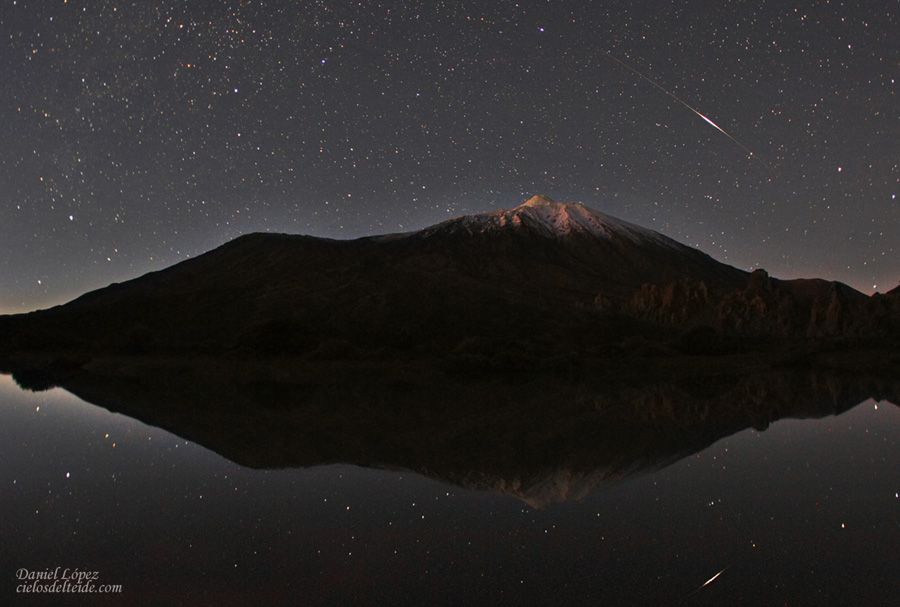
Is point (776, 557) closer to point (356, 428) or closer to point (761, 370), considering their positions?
point (356, 428)

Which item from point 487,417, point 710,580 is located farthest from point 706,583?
point 487,417

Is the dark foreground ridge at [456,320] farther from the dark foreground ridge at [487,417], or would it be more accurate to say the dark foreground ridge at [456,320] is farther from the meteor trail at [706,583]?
the meteor trail at [706,583]

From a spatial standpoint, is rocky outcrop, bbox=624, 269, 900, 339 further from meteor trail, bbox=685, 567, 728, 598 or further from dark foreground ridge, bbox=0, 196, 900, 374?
meteor trail, bbox=685, 567, 728, 598

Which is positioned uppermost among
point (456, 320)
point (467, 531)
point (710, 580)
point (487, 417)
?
point (456, 320)

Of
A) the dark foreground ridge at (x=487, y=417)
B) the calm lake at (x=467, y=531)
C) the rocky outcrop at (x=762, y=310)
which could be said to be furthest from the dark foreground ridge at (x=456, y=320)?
the calm lake at (x=467, y=531)

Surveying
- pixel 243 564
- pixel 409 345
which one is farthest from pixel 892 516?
pixel 409 345

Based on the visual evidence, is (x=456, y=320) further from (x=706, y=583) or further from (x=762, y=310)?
(x=706, y=583)
